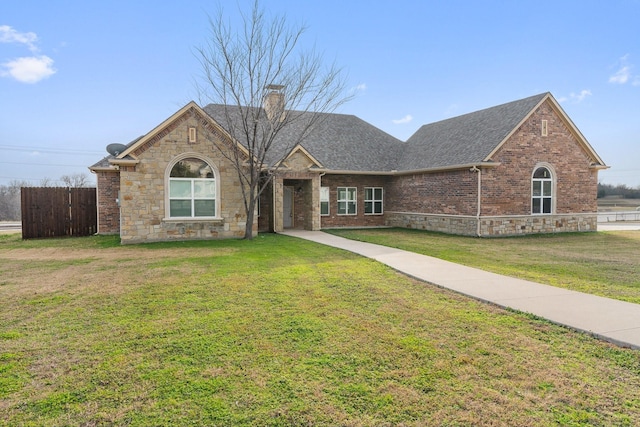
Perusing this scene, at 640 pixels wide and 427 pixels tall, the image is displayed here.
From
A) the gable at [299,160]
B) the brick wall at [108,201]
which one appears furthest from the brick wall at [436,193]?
the brick wall at [108,201]

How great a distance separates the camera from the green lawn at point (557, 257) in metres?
7.89

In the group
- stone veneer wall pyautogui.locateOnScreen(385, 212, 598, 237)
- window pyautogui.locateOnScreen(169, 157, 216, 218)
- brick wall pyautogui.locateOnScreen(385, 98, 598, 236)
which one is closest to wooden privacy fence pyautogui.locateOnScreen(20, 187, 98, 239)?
window pyautogui.locateOnScreen(169, 157, 216, 218)

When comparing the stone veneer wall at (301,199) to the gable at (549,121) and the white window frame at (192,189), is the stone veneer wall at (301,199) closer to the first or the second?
the white window frame at (192,189)

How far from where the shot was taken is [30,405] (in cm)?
332

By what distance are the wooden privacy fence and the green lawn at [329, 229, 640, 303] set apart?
12512 millimetres

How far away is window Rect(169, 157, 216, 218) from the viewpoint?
15086mm

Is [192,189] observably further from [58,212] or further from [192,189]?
[58,212]

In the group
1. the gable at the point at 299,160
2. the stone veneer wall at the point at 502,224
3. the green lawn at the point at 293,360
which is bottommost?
the green lawn at the point at 293,360

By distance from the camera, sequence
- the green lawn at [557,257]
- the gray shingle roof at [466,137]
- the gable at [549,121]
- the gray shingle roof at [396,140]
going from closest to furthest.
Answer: the green lawn at [557,257] → the gable at [549,121] → the gray shingle roof at [466,137] → the gray shingle roof at [396,140]

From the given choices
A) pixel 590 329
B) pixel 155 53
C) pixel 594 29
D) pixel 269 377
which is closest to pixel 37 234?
pixel 155 53

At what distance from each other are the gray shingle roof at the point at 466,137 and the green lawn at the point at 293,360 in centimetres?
1265

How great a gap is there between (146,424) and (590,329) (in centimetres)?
522

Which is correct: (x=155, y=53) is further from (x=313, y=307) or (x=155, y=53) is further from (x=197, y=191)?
(x=313, y=307)

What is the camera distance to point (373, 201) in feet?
75.3
